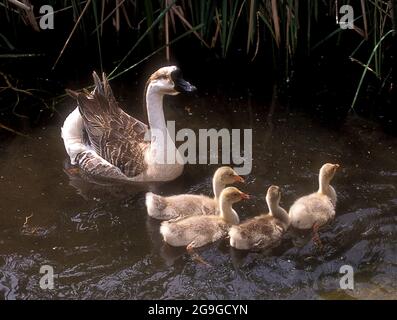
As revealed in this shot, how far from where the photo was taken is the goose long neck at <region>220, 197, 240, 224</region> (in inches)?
196

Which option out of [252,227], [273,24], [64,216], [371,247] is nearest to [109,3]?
[273,24]

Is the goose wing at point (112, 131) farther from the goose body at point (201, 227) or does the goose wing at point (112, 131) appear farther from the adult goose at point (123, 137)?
the goose body at point (201, 227)

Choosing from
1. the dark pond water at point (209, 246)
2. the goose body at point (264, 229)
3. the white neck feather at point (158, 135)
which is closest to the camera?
the dark pond water at point (209, 246)

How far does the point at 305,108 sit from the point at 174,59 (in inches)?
63.0

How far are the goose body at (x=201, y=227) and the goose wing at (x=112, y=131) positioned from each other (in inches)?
38.6

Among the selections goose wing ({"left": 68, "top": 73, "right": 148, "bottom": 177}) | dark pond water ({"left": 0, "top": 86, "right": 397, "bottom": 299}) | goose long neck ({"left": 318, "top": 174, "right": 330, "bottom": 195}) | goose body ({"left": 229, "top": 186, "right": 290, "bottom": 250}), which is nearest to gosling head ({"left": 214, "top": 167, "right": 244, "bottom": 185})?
dark pond water ({"left": 0, "top": 86, "right": 397, "bottom": 299})

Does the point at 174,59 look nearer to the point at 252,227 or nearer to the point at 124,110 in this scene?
the point at 124,110

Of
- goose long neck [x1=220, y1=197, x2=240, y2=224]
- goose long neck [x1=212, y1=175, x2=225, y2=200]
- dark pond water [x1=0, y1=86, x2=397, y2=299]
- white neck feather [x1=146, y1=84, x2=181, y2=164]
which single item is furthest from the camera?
white neck feather [x1=146, y1=84, x2=181, y2=164]

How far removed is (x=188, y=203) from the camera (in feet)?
17.1

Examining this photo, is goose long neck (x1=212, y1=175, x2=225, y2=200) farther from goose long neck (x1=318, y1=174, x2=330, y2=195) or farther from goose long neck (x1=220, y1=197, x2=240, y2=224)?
goose long neck (x1=318, y1=174, x2=330, y2=195)

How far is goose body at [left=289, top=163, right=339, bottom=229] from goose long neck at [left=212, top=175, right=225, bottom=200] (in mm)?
549

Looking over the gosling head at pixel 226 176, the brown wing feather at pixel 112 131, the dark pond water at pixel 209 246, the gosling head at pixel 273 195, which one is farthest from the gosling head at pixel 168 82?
the gosling head at pixel 273 195

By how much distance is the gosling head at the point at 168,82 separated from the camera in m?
5.75

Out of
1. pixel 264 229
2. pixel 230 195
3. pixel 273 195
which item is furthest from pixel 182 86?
pixel 264 229
